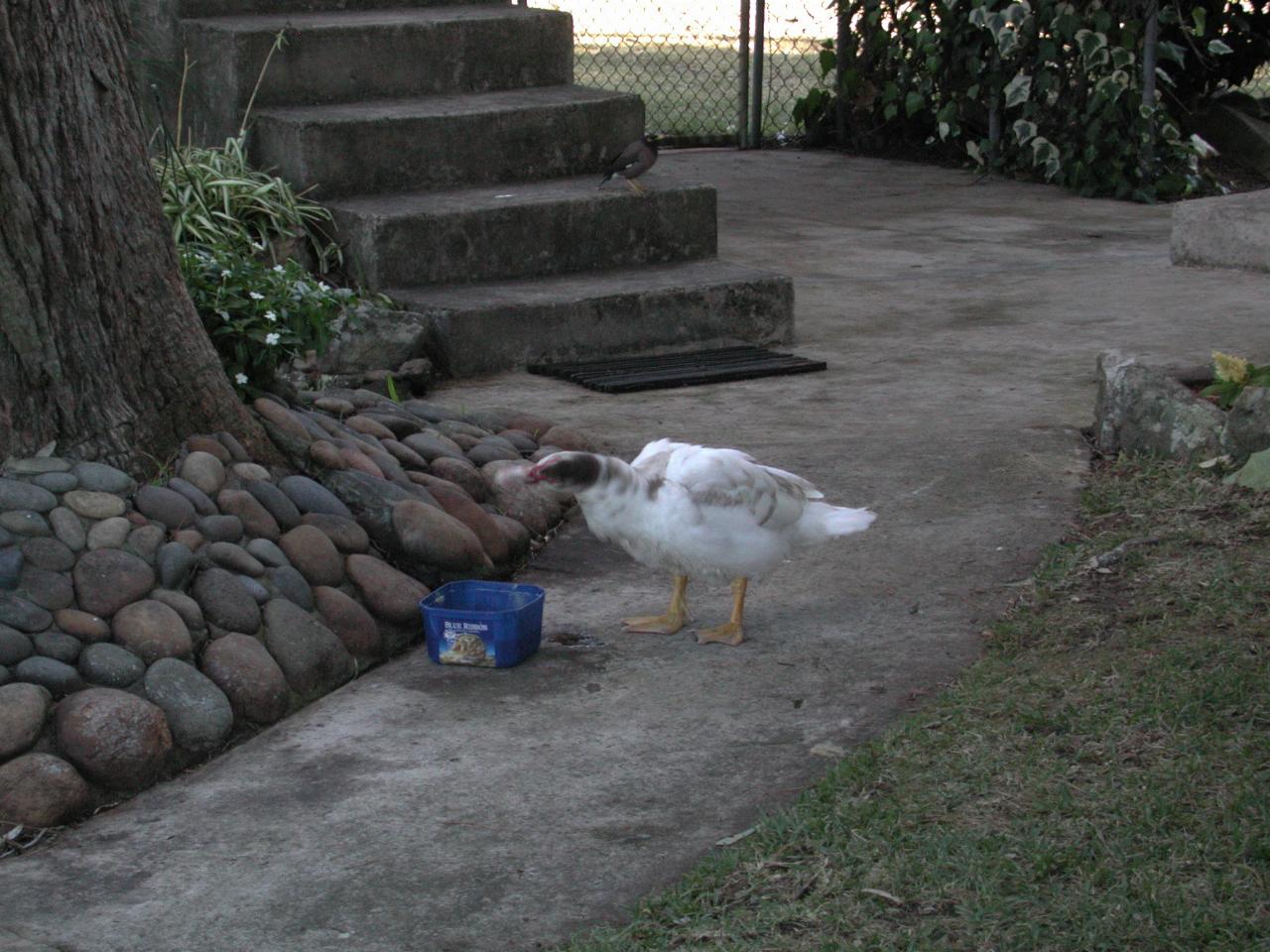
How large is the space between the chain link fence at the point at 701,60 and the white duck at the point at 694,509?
999 cm

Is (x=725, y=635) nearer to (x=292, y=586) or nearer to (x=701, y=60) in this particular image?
(x=292, y=586)

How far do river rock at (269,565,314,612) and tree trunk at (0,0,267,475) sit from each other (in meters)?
0.50

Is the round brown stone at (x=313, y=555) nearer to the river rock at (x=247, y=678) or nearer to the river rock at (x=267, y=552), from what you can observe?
the river rock at (x=267, y=552)

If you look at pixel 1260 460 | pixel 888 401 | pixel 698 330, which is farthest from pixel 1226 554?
pixel 698 330

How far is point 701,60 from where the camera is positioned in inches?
686

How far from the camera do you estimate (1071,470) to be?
562 cm

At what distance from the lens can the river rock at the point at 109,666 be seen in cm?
374

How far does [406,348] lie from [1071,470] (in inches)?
112

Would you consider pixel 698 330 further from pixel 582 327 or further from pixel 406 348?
pixel 406 348

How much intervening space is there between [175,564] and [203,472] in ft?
1.45

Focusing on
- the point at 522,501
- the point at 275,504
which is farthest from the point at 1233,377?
the point at 275,504

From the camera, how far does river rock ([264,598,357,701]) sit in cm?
402

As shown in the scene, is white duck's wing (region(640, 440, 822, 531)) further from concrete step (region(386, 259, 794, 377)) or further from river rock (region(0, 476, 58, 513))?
concrete step (region(386, 259, 794, 377))

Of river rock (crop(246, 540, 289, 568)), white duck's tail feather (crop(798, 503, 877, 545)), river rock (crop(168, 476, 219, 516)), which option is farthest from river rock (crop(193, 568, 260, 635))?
white duck's tail feather (crop(798, 503, 877, 545))
